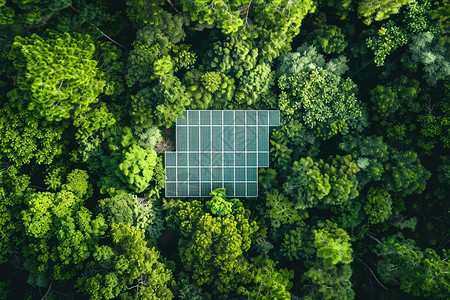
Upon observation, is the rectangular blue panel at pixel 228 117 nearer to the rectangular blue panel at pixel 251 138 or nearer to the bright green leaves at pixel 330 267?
the rectangular blue panel at pixel 251 138

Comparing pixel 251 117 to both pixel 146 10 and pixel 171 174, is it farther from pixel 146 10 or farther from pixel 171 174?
pixel 146 10

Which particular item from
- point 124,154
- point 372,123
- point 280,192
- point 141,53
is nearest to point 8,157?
point 124,154

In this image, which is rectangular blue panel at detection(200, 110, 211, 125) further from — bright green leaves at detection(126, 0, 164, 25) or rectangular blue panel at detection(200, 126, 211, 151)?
bright green leaves at detection(126, 0, 164, 25)

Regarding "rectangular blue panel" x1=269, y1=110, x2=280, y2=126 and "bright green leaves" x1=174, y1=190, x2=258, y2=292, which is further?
"rectangular blue panel" x1=269, y1=110, x2=280, y2=126

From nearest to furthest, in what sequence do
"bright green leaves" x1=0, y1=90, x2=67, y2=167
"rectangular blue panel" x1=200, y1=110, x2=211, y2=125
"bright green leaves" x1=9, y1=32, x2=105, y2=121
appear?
"bright green leaves" x1=9, y1=32, x2=105, y2=121, "bright green leaves" x1=0, y1=90, x2=67, y2=167, "rectangular blue panel" x1=200, y1=110, x2=211, y2=125

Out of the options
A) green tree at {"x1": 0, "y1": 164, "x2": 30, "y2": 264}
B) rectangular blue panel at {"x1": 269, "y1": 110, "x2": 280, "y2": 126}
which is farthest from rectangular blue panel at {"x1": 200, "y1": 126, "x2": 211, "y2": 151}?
green tree at {"x1": 0, "y1": 164, "x2": 30, "y2": 264}
